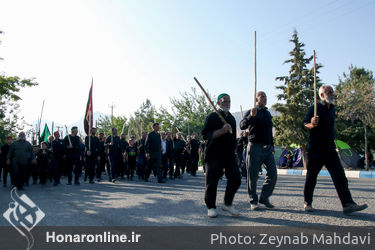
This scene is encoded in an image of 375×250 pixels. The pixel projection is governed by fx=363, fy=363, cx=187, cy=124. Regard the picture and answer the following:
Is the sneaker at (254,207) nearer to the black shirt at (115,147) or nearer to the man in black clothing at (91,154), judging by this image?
the man in black clothing at (91,154)

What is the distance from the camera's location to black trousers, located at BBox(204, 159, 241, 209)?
552cm

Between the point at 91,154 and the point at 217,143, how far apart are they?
328 inches

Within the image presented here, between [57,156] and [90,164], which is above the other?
[57,156]

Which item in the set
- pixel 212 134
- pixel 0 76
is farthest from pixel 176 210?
pixel 0 76

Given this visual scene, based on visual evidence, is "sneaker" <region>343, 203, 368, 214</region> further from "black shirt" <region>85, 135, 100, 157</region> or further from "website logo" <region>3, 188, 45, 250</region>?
"black shirt" <region>85, 135, 100, 157</region>

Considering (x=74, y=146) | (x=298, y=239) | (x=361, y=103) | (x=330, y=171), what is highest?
(x=361, y=103)

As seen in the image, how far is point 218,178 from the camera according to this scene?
5574 mm

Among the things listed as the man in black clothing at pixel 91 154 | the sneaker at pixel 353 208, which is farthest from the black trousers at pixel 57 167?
the sneaker at pixel 353 208

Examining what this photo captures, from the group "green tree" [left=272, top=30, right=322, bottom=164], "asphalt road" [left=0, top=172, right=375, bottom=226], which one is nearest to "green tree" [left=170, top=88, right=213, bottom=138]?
"green tree" [left=272, top=30, right=322, bottom=164]

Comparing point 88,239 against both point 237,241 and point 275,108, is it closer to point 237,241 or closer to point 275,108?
point 237,241

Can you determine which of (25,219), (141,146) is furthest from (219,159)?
(141,146)

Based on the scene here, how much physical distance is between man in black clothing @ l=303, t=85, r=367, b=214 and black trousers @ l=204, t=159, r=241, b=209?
46.5 inches

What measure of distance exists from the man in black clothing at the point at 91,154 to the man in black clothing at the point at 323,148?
8624 mm

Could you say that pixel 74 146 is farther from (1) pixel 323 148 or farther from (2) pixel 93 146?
(1) pixel 323 148
